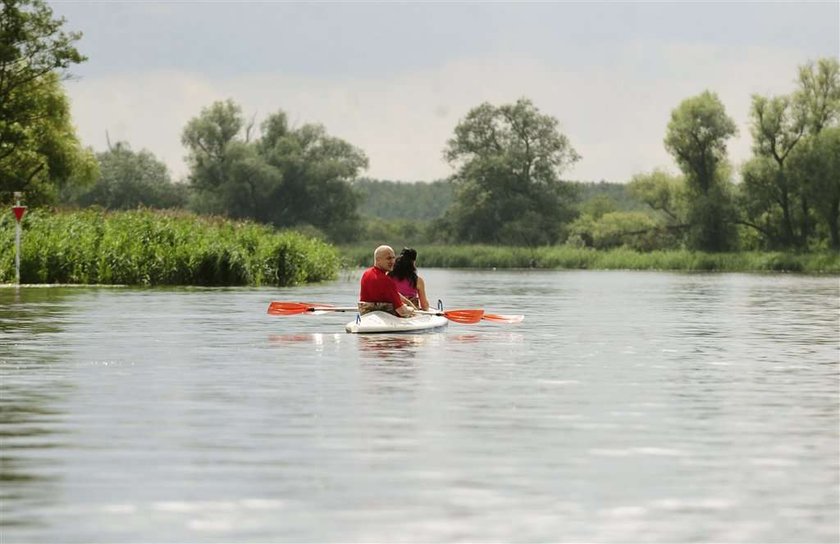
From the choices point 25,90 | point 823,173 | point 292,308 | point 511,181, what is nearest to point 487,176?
point 511,181

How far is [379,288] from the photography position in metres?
21.9

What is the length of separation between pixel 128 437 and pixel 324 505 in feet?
10.3

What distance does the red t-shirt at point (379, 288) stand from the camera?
71.5 feet

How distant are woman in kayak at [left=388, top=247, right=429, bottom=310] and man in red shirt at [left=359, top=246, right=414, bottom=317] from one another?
1.44ft

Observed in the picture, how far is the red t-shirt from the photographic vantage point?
71.5 feet

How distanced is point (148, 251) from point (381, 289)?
21.7 metres

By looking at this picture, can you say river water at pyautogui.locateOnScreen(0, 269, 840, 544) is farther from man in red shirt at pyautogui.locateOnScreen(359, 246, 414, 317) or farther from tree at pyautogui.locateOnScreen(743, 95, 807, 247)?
tree at pyautogui.locateOnScreen(743, 95, 807, 247)

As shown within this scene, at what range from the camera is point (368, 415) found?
12.5 metres

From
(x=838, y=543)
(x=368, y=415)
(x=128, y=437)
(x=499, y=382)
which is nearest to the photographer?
Answer: (x=838, y=543)

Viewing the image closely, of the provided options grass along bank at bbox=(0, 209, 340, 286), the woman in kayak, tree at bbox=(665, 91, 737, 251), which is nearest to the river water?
the woman in kayak

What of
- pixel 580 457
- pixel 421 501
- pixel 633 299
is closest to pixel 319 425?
pixel 580 457

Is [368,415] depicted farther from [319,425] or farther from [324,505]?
[324,505]

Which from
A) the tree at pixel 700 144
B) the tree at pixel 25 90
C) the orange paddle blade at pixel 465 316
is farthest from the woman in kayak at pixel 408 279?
the tree at pixel 700 144

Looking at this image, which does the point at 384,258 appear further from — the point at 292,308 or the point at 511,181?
the point at 511,181
